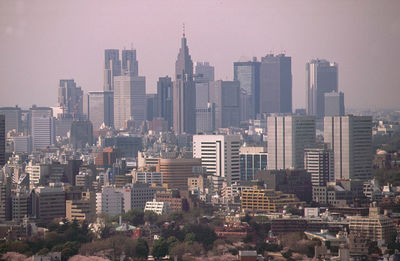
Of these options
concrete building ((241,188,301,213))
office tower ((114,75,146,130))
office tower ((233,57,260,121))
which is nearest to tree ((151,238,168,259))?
concrete building ((241,188,301,213))

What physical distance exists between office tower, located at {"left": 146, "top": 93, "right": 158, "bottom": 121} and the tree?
2845 inches

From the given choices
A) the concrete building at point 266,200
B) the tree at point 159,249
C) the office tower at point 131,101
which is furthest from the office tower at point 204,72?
the tree at point 159,249

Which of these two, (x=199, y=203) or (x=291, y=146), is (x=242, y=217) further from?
(x=291, y=146)

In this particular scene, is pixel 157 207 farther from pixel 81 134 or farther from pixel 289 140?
pixel 81 134

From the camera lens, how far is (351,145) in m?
45.0

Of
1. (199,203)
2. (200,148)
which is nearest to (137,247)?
(199,203)

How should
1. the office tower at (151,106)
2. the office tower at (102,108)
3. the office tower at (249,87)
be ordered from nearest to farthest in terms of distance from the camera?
the office tower at (249,87) → the office tower at (151,106) → the office tower at (102,108)

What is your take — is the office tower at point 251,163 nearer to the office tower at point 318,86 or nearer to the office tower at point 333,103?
the office tower at point 333,103

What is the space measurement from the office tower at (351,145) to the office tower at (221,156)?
330 centimetres

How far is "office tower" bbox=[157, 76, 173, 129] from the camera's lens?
316ft

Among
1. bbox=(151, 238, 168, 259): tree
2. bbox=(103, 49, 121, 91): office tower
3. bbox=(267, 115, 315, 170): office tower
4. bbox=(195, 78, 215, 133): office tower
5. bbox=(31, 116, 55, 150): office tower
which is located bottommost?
bbox=(151, 238, 168, 259): tree

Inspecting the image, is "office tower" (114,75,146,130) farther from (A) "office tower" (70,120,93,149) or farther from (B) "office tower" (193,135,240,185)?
(B) "office tower" (193,135,240,185)

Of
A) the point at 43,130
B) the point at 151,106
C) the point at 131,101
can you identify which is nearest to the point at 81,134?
the point at 43,130

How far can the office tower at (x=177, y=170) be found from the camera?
1753 inches
